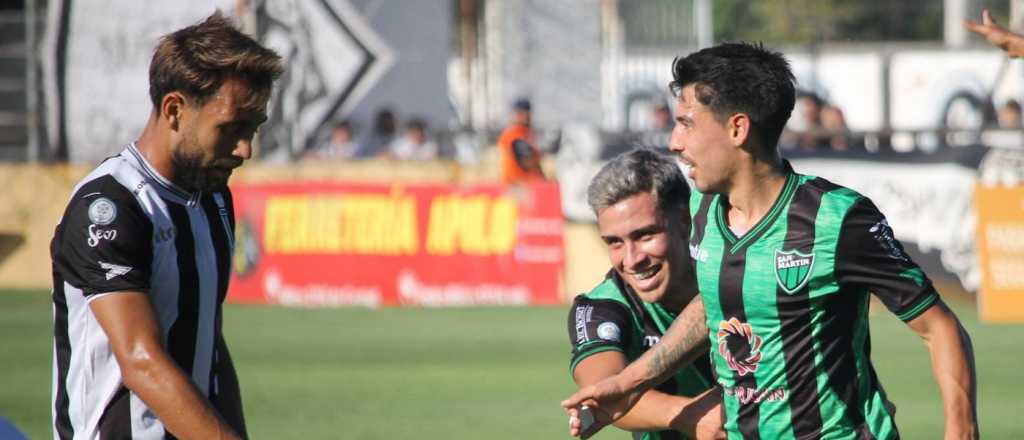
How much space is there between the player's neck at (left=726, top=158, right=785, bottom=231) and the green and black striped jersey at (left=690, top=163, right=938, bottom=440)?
0.03 metres

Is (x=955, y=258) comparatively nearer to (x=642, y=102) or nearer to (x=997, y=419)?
(x=997, y=419)

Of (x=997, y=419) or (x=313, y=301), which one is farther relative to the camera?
(x=313, y=301)

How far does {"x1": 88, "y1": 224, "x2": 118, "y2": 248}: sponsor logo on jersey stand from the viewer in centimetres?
400

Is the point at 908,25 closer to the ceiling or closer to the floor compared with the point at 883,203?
closer to the ceiling

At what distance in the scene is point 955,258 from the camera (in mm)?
16547

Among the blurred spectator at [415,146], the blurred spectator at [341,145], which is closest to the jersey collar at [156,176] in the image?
the blurred spectator at [415,146]

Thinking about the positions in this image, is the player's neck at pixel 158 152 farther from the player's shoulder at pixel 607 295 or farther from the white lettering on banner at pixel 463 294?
the white lettering on banner at pixel 463 294

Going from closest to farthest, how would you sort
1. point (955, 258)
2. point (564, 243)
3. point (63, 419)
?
point (63, 419), point (955, 258), point (564, 243)

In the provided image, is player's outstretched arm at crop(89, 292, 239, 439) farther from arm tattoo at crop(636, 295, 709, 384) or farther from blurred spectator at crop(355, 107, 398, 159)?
blurred spectator at crop(355, 107, 398, 159)

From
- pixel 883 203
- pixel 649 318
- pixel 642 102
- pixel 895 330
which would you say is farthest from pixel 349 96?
pixel 649 318

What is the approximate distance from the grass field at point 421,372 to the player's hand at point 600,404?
5.10m

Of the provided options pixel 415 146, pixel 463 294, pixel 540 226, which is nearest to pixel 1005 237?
pixel 540 226

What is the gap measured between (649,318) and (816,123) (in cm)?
1490

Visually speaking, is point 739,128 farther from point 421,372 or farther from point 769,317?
point 421,372
